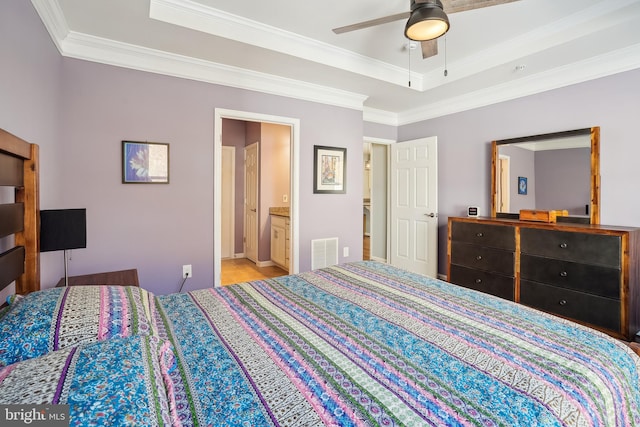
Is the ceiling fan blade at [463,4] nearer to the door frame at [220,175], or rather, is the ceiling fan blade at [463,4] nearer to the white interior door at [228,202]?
the door frame at [220,175]

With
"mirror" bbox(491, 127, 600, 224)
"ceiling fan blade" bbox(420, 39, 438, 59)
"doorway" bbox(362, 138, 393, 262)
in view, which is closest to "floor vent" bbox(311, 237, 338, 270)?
"doorway" bbox(362, 138, 393, 262)

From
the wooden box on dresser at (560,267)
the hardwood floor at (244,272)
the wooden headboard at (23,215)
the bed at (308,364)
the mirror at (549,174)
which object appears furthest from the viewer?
the hardwood floor at (244,272)

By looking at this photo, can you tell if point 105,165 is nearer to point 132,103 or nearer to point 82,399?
point 132,103

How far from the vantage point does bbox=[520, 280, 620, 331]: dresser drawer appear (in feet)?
8.07

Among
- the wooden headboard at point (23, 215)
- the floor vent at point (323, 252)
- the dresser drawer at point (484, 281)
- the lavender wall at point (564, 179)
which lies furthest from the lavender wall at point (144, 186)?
the lavender wall at point (564, 179)

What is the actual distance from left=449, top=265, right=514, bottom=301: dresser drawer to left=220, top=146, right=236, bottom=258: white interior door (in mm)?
3833

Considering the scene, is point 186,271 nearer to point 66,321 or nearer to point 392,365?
point 66,321

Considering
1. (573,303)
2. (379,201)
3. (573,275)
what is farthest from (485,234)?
(379,201)

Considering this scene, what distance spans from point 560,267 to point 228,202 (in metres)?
4.92

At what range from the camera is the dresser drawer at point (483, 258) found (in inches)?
124

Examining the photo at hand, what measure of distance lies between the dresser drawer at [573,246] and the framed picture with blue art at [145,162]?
3.58m

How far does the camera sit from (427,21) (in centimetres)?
177

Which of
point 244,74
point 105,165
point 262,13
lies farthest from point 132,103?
point 262,13

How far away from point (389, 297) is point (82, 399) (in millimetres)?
1361
